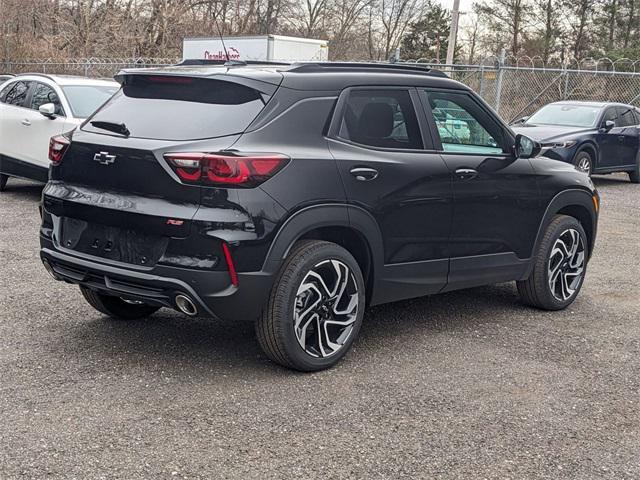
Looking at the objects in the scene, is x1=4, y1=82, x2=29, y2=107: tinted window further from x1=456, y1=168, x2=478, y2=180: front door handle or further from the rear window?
x1=456, y1=168, x2=478, y2=180: front door handle

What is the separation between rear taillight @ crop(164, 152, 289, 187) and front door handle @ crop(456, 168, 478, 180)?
1.65m

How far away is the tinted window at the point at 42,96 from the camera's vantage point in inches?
428

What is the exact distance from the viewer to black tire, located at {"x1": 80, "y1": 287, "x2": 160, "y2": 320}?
545cm

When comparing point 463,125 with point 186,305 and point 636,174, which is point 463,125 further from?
point 636,174

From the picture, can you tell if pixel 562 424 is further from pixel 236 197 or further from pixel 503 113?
pixel 503 113

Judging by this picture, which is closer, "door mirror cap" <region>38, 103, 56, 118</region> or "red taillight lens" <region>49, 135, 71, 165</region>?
"red taillight lens" <region>49, 135, 71, 165</region>

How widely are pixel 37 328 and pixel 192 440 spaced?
204 centimetres

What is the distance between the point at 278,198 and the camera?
4.41 metres

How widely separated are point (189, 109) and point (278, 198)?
76cm

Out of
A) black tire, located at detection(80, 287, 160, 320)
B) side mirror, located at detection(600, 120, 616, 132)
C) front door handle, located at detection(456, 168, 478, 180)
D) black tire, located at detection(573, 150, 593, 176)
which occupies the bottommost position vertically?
black tire, located at detection(80, 287, 160, 320)

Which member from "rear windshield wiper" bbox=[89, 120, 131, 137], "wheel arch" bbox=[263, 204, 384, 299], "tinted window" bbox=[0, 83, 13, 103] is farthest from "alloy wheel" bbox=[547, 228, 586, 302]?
"tinted window" bbox=[0, 83, 13, 103]

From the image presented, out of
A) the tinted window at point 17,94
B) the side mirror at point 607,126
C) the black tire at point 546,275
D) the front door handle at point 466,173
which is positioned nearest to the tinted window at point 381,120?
the front door handle at point 466,173

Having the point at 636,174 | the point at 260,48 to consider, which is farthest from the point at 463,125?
the point at 260,48

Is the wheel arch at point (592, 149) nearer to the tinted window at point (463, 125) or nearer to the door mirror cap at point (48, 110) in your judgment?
the door mirror cap at point (48, 110)
